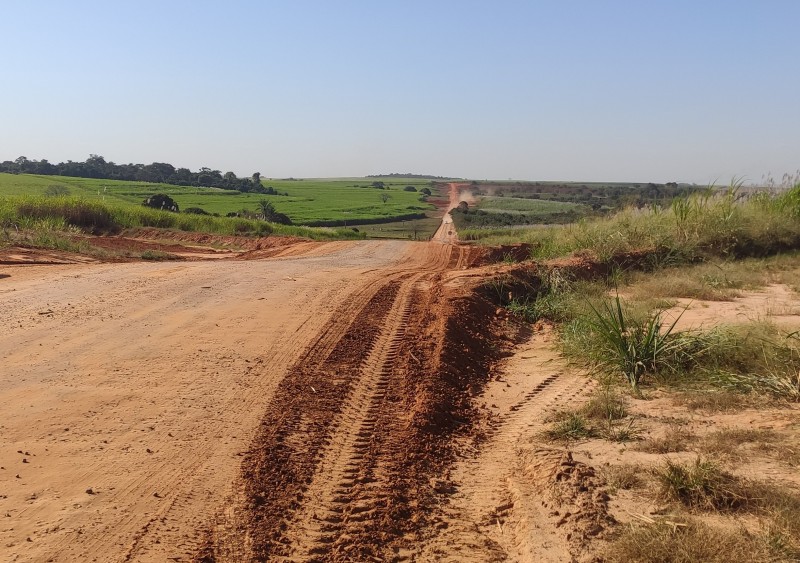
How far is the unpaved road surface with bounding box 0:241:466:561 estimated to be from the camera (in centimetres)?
363

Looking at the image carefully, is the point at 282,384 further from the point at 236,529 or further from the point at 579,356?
the point at 579,356

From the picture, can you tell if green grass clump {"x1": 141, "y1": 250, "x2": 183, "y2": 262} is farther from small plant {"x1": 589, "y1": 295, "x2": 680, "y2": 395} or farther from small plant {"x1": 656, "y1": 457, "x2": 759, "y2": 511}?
small plant {"x1": 656, "y1": 457, "x2": 759, "y2": 511}

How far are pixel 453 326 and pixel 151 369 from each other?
340 centimetres

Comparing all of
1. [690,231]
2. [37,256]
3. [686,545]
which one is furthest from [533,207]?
[686,545]

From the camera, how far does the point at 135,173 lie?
86.0 m

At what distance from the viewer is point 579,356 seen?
703 centimetres

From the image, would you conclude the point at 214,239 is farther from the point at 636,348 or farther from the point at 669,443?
the point at 669,443

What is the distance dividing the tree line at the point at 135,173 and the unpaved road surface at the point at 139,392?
71128 millimetres

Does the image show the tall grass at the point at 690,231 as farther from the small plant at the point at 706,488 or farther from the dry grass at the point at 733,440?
the small plant at the point at 706,488

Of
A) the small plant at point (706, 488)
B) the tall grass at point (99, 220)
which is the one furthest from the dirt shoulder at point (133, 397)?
the tall grass at point (99, 220)

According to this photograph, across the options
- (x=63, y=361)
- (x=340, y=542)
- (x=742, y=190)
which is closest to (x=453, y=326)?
(x=63, y=361)

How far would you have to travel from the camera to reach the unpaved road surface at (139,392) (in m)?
3.63

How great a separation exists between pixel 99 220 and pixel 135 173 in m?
68.2

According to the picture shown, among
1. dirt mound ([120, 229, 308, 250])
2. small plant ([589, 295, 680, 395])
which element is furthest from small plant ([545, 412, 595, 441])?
dirt mound ([120, 229, 308, 250])
